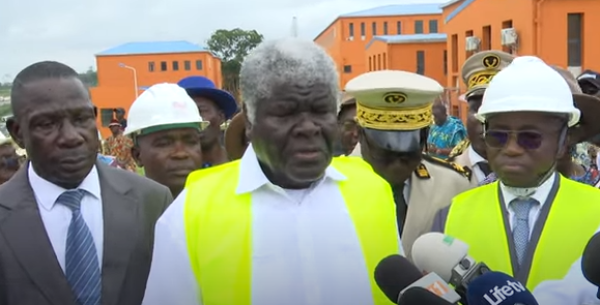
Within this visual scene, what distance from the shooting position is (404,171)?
3.40 metres

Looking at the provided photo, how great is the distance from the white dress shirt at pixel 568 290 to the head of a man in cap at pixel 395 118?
1.02m

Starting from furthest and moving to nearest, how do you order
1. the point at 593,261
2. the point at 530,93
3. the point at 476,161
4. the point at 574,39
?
the point at 574,39
the point at 476,161
the point at 530,93
the point at 593,261

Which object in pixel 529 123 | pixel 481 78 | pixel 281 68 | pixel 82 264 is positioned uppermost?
pixel 281 68

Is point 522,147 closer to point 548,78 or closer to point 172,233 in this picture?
point 548,78

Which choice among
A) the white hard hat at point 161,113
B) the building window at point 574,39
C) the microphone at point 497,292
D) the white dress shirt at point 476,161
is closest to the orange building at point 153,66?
the building window at point 574,39

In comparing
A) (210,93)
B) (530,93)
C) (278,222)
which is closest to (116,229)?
(278,222)

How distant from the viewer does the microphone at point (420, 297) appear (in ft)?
5.89

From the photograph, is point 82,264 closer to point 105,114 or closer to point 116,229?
point 116,229

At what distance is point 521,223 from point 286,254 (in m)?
0.95

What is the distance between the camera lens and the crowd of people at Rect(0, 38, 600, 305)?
2307 mm

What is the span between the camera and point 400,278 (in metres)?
2.04

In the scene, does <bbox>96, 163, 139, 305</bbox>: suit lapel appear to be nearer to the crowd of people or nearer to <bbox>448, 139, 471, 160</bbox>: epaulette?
the crowd of people

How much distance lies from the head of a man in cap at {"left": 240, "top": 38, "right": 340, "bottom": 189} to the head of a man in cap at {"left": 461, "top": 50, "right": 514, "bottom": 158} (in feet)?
7.25

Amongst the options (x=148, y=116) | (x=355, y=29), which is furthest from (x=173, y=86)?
(x=355, y=29)
